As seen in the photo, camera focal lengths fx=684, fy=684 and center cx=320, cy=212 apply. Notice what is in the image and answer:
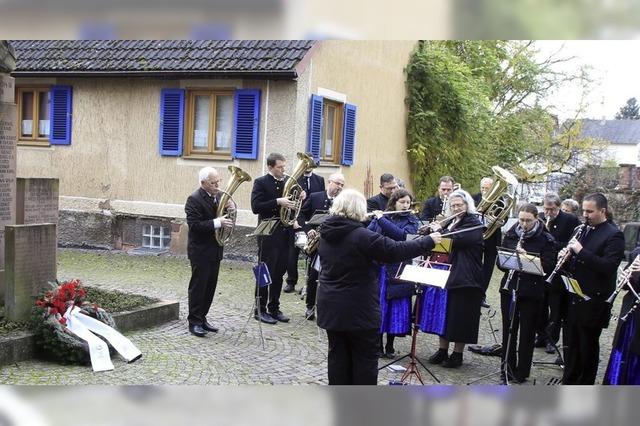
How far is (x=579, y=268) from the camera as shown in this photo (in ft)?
20.5

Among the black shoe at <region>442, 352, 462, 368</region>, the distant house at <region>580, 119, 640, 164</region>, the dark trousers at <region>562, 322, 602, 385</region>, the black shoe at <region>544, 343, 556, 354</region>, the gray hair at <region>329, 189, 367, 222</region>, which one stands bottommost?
the black shoe at <region>544, 343, 556, 354</region>

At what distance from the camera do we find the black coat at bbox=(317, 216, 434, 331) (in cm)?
505

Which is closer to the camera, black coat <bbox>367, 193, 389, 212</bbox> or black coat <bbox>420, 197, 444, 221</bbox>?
black coat <bbox>367, 193, 389, 212</bbox>

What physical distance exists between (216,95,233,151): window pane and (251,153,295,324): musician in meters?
4.98

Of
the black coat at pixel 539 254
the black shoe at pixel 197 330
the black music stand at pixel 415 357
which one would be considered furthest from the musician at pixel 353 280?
the black shoe at pixel 197 330

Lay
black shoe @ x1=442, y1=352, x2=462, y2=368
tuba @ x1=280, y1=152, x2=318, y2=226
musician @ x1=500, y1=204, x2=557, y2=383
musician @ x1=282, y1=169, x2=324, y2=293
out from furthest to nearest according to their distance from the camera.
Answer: musician @ x1=282, y1=169, x2=324, y2=293 → tuba @ x1=280, y1=152, x2=318, y2=226 → black shoe @ x1=442, y1=352, x2=462, y2=368 → musician @ x1=500, y1=204, x2=557, y2=383

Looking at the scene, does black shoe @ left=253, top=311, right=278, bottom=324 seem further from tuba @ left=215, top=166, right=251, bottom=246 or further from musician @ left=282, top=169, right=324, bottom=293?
tuba @ left=215, top=166, right=251, bottom=246

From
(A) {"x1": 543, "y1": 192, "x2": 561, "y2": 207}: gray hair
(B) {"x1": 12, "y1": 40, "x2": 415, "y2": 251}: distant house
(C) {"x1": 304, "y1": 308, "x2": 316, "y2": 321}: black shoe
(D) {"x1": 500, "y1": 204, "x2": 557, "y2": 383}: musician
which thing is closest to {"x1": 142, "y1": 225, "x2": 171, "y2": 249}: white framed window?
(B) {"x1": 12, "y1": 40, "x2": 415, "y2": 251}: distant house

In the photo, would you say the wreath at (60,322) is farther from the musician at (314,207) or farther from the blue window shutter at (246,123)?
the blue window shutter at (246,123)

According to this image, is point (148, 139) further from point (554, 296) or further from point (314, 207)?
point (554, 296)

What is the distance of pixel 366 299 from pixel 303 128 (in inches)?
325

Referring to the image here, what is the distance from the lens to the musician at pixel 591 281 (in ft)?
19.7

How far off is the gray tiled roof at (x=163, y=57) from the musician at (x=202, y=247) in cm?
524

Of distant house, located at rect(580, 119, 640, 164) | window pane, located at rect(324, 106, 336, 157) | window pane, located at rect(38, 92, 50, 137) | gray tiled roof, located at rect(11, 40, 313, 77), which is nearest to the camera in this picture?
gray tiled roof, located at rect(11, 40, 313, 77)
